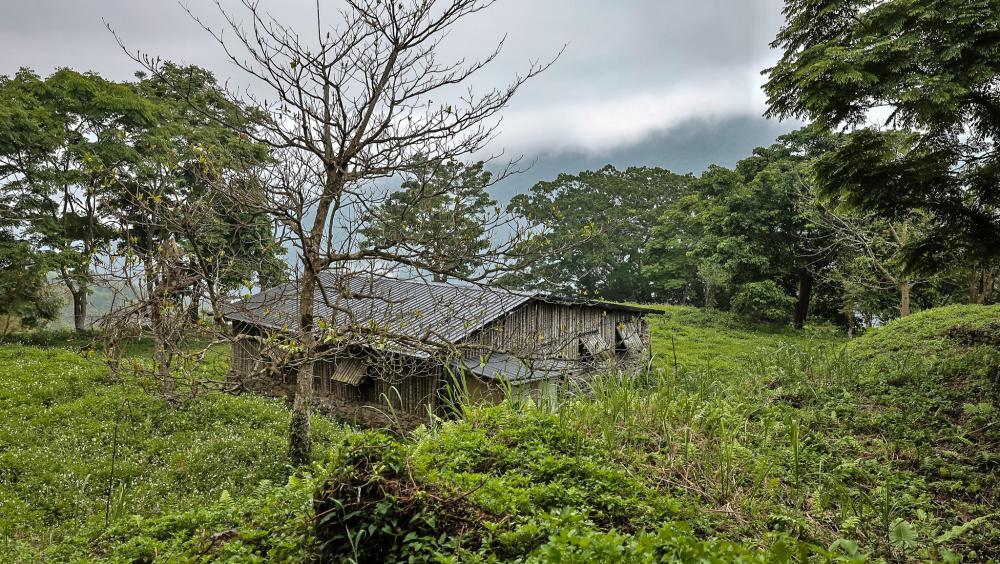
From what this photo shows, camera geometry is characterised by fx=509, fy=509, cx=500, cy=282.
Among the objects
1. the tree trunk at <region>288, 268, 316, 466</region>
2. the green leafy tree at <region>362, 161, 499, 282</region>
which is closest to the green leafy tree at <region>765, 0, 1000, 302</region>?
the green leafy tree at <region>362, 161, 499, 282</region>

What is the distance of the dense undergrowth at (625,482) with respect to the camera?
9.77 feet

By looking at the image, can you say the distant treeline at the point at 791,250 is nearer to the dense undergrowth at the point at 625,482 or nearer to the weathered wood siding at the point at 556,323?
the weathered wood siding at the point at 556,323

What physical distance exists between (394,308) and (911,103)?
9260 mm

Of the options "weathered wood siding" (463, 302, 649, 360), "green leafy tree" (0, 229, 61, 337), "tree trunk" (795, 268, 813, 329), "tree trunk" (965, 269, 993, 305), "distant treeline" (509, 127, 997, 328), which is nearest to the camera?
"weathered wood siding" (463, 302, 649, 360)

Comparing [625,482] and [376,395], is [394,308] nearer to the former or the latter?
[376,395]

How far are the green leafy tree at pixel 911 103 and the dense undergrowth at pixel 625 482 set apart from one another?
2.32m

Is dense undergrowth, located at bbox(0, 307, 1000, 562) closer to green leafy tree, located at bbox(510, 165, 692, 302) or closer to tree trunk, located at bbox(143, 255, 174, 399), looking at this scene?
tree trunk, located at bbox(143, 255, 174, 399)

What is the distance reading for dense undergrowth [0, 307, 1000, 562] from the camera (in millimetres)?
2977

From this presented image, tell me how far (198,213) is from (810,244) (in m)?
24.8

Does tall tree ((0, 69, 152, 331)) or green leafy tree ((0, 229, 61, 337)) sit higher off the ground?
tall tree ((0, 69, 152, 331))

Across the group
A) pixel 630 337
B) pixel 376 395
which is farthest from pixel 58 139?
pixel 630 337

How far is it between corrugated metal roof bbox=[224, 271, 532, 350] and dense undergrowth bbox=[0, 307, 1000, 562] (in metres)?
2.02

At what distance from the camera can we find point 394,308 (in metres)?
11.0

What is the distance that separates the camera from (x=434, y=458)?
13.8 feet
